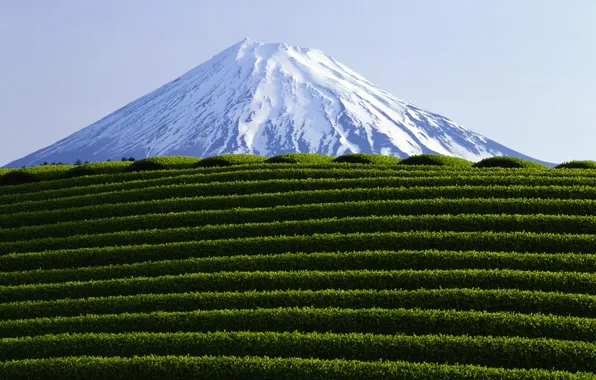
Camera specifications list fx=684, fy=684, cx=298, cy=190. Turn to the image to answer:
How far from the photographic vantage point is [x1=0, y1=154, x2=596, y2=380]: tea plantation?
15516mm

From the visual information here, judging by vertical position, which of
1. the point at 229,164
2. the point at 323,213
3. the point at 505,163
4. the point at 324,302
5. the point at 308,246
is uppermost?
the point at 229,164

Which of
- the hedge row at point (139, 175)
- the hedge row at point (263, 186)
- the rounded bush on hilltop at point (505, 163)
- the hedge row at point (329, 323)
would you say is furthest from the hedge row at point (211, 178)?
the hedge row at point (329, 323)

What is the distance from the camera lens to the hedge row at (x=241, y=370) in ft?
47.2

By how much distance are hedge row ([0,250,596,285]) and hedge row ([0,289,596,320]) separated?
5.89ft

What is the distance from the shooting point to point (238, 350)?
16.1 metres

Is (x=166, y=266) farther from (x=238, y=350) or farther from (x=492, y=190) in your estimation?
(x=492, y=190)

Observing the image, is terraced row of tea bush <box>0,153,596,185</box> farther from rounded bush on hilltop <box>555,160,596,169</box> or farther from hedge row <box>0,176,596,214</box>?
hedge row <box>0,176,596,214</box>

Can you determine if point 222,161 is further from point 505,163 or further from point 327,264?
point 327,264

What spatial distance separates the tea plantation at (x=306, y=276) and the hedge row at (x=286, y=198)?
0.08 metres

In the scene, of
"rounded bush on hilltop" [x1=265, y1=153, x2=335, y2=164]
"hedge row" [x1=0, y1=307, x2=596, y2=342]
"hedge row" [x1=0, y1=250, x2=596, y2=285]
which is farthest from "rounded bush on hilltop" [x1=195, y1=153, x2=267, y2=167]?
"hedge row" [x1=0, y1=307, x2=596, y2=342]

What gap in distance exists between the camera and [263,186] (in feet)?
92.8

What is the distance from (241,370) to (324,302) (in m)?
3.58

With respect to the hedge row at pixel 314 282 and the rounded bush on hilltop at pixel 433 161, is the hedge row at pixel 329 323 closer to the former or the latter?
the hedge row at pixel 314 282

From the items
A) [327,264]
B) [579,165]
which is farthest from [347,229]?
[579,165]
